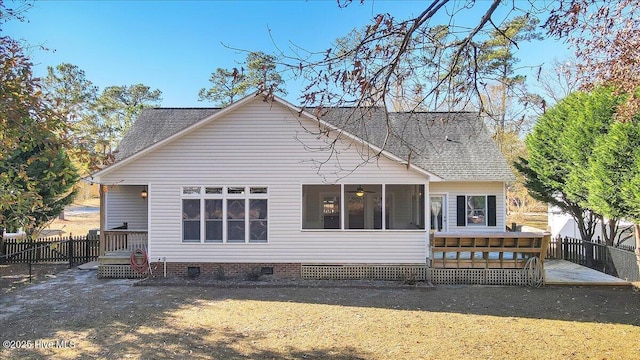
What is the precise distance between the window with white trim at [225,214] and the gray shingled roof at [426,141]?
308 cm

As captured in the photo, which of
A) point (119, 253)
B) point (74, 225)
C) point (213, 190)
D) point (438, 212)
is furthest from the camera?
point (74, 225)

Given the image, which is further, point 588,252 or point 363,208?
point 363,208

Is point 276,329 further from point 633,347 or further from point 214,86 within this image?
point 214,86

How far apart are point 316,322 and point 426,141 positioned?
1117cm

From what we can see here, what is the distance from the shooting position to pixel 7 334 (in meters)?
7.61

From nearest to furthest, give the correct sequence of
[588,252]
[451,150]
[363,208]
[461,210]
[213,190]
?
[213,190], [588,252], [461,210], [363,208], [451,150]

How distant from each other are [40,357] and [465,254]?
1055 cm

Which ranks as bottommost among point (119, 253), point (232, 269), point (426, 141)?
point (232, 269)

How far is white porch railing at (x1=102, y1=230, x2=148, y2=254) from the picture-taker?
12.8 metres

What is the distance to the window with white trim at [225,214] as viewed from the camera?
12367mm

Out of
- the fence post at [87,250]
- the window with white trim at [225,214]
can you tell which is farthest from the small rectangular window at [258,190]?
the fence post at [87,250]

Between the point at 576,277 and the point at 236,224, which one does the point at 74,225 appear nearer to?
the point at 236,224

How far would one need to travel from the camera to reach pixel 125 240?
13453mm

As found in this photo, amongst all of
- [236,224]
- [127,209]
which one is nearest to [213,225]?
[236,224]
